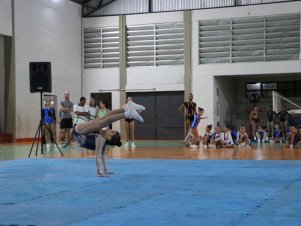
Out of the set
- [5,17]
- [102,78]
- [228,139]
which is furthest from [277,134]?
[5,17]

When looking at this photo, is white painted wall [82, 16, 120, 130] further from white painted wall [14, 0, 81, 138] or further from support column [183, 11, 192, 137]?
support column [183, 11, 192, 137]

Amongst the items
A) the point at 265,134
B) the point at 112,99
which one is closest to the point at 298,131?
the point at 265,134

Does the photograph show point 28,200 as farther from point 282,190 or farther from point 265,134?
point 265,134

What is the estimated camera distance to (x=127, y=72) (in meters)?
26.7

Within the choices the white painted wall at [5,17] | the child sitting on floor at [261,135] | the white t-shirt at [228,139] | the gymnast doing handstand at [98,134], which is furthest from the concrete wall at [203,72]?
the gymnast doing handstand at [98,134]

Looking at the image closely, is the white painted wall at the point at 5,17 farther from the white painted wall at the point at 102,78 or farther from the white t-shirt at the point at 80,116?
the white t-shirt at the point at 80,116

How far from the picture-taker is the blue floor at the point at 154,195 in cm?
497

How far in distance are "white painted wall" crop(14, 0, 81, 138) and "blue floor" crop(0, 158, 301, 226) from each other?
12.4 metres

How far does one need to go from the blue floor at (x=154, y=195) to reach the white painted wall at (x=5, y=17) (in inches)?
478

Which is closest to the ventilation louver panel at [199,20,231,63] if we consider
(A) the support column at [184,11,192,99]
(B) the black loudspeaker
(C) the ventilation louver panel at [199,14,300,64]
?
(C) the ventilation louver panel at [199,14,300,64]

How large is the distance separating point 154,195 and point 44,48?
1885 centimetres

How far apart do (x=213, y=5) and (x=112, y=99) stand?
7.36 metres

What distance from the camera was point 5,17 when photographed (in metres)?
21.3

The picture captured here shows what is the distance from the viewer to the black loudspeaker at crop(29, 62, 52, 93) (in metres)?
14.1
